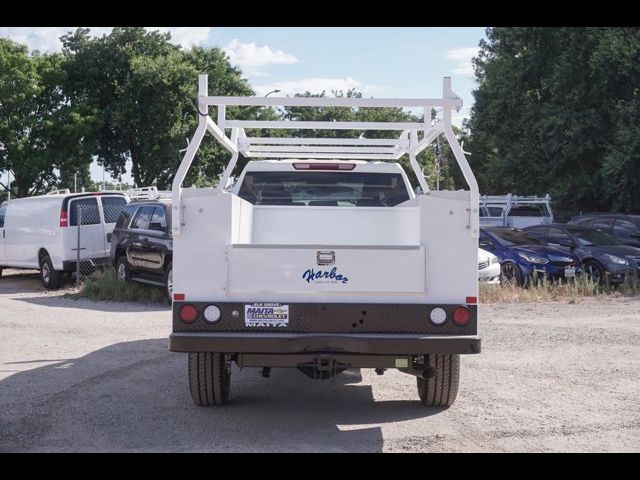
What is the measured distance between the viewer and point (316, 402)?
7.65m

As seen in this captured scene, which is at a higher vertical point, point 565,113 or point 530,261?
point 565,113

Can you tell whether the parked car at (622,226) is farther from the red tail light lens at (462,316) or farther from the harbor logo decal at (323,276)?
the harbor logo decal at (323,276)

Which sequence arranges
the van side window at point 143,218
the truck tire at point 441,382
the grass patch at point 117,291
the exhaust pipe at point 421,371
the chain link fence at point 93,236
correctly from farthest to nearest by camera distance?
the chain link fence at point 93,236 < the grass patch at point 117,291 < the van side window at point 143,218 < the truck tire at point 441,382 < the exhaust pipe at point 421,371

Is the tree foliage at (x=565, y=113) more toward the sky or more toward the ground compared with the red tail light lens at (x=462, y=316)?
more toward the sky

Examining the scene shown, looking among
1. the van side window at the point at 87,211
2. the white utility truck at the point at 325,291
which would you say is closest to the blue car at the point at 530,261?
the van side window at the point at 87,211

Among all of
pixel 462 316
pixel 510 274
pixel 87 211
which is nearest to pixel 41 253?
pixel 87 211

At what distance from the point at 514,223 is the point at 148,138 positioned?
1870 centimetres

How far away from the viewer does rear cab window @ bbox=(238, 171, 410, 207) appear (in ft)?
29.5

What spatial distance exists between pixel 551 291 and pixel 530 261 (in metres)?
1.83

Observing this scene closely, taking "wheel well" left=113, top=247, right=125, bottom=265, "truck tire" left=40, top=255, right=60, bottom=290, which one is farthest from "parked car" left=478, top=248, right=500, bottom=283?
"truck tire" left=40, top=255, right=60, bottom=290

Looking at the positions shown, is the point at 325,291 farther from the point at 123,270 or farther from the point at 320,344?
the point at 123,270

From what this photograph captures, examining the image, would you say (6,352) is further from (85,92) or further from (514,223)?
(85,92)

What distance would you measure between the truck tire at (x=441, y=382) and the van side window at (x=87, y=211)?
11.5 meters

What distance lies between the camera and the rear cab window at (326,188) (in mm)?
8977
